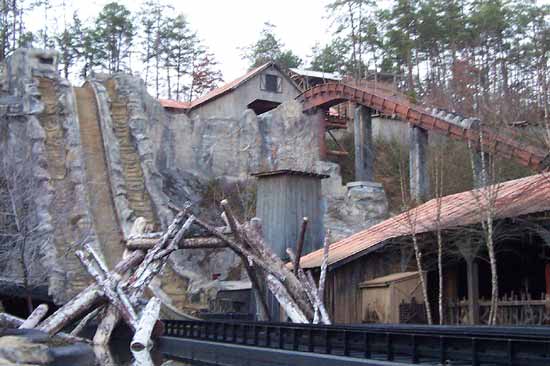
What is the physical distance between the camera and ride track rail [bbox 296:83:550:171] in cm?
2552

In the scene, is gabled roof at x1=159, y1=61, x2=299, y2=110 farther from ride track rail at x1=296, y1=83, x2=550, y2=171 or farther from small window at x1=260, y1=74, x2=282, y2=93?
ride track rail at x1=296, y1=83, x2=550, y2=171

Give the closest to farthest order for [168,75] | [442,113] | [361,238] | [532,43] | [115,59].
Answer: [361,238]
[442,113]
[532,43]
[115,59]
[168,75]

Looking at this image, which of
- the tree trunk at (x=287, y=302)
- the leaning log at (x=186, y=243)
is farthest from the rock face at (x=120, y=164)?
the tree trunk at (x=287, y=302)

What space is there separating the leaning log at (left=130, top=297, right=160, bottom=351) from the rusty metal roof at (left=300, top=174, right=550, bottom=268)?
4336 millimetres

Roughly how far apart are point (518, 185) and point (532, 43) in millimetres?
30182

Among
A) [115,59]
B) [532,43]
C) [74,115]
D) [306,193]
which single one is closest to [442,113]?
[306,193]

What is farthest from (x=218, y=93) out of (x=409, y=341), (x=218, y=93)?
(x=409, y=341)

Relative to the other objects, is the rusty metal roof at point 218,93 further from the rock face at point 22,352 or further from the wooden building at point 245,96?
the rock face at point 22,352

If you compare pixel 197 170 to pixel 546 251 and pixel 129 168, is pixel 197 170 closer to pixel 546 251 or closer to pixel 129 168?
pixel 129 168

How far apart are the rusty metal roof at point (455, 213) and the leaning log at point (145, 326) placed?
4336 millimetres

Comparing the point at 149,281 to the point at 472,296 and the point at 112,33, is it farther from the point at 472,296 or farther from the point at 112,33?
the point at 112,33

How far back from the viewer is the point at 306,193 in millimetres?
22344

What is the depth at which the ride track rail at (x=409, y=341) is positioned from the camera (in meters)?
9.45

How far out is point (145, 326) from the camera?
15859 mm
